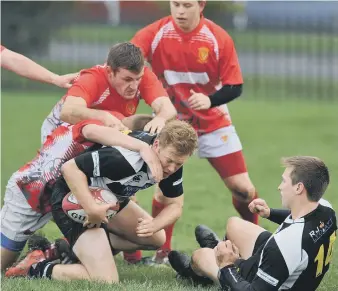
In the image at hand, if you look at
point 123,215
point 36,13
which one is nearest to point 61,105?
point 123,215

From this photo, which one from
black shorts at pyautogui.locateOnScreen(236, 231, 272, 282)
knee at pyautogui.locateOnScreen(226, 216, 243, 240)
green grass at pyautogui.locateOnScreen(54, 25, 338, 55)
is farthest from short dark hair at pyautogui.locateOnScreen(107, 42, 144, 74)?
green grass at pyautogui.locateOnScreen(54, 25, 338, 55)

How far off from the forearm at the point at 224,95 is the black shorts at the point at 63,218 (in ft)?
6.77

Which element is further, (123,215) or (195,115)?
(195,115)

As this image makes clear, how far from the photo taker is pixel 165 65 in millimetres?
8977

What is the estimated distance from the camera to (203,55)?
29.3 ft

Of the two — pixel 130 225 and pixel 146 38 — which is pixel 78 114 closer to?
pixel 130 225

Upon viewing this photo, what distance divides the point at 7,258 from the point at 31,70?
1.66 m

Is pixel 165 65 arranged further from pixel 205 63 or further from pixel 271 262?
pixel 271 262

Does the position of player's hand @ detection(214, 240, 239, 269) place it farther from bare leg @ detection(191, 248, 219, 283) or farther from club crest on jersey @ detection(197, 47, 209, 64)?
club crest on jersey @ detection(197, 47, 209, 64)

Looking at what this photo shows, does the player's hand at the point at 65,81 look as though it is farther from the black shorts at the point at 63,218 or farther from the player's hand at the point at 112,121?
the black shorts at the point at 63,218

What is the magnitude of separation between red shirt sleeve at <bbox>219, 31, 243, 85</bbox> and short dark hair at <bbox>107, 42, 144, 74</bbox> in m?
1.81

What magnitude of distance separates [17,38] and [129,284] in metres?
21.8

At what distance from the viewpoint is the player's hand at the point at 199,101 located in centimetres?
835

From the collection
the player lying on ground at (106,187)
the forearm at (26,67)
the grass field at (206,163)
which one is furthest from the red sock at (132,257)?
the forearm at (26,67)
